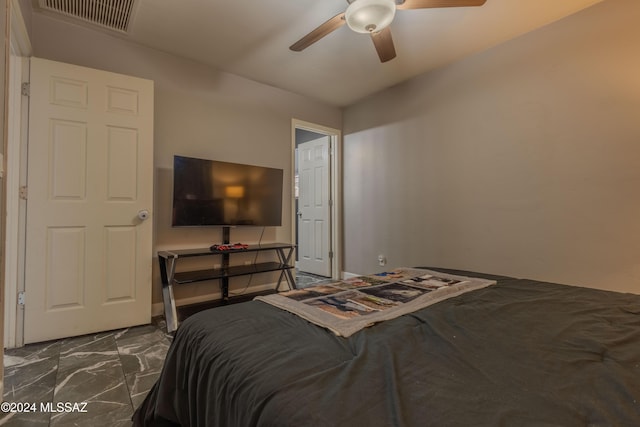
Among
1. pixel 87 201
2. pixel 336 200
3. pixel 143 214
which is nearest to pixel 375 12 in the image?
pixel 143 214

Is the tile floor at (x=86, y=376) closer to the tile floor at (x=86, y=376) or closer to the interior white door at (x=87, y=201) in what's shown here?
the tile floor at (x=86, y=376)

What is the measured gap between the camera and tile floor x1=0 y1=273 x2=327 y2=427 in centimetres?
141

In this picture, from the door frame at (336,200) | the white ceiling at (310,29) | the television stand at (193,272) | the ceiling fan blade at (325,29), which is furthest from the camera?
the door frame at (336,200)

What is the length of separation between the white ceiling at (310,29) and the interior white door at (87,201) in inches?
22.6

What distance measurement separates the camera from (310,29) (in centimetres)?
250

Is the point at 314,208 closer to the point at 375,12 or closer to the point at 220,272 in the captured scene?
the point at 220,272

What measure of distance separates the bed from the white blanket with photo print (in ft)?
0.16

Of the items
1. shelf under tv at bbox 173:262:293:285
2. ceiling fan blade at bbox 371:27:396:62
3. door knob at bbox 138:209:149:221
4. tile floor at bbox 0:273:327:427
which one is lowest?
tile floor at bbox 0:273:327:427

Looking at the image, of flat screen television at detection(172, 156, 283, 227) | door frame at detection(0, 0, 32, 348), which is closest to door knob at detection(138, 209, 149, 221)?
flat screen television at detection(172, 156, 283, 227)

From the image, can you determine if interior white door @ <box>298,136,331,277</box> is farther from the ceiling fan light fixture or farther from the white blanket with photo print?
the white blanket with photo print

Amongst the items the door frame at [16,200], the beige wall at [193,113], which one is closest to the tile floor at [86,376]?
the door frame at [16,200]

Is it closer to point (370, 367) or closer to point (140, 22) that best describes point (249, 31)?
point (140, 22)

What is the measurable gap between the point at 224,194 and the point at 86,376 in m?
1.74

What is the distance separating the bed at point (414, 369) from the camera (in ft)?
1.92
